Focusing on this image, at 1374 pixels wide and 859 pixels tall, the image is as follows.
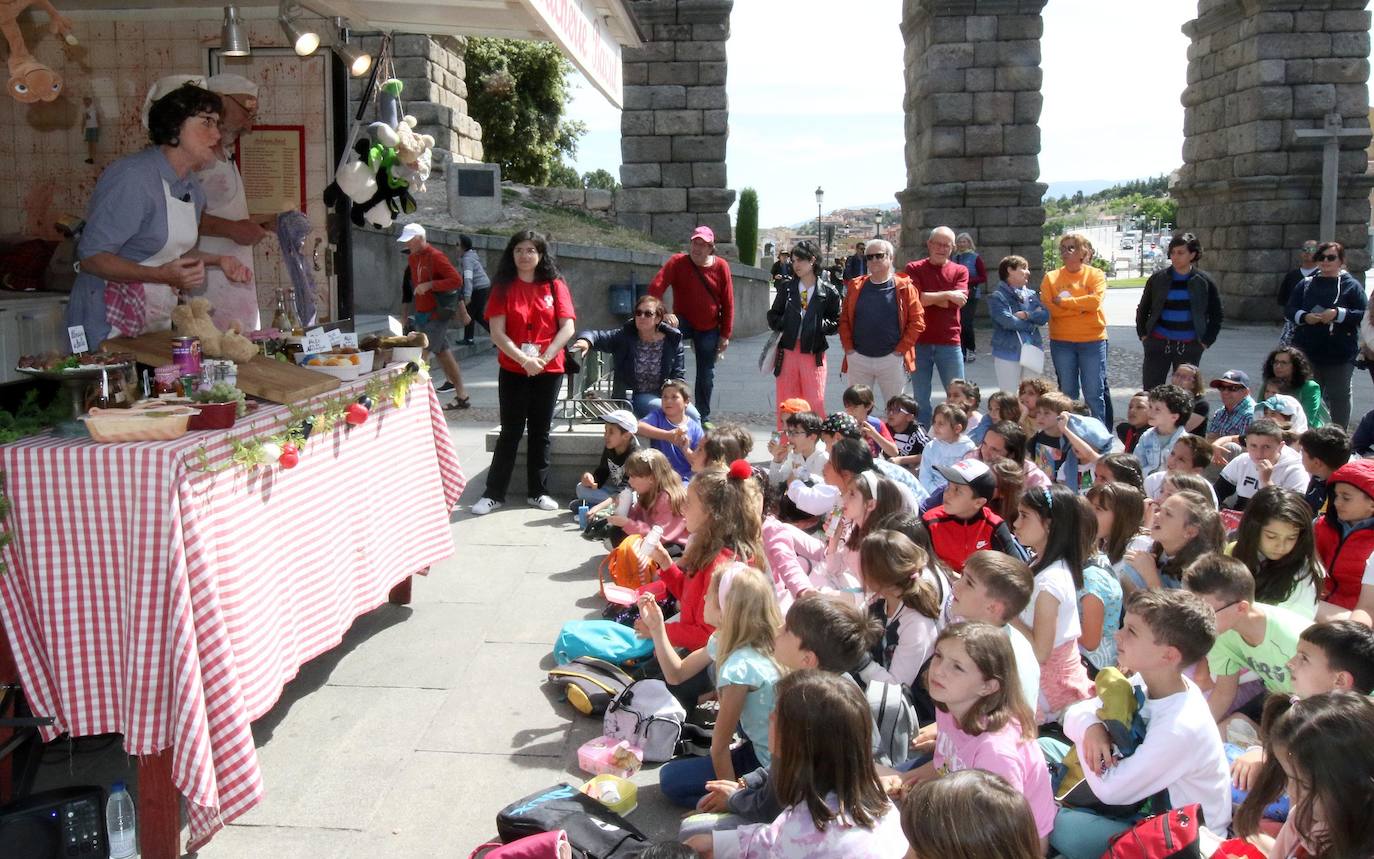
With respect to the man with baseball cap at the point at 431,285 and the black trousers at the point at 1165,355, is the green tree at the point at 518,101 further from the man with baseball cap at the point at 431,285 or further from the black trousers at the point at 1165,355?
the black trousers at the point at 1165,355

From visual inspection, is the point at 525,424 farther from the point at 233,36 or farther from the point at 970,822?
the point at 970,822

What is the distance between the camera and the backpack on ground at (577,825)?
3314 millimetres

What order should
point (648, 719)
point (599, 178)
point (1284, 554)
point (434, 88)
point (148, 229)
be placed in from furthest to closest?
point (599, 178)
point (434, 88)
point (148, 229)
point (1284, 554)
point (648, 719)

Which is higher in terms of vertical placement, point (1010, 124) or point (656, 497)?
point (1010, 124)

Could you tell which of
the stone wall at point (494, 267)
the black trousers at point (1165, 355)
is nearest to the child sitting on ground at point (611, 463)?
the black trousers at point (1165, 355)

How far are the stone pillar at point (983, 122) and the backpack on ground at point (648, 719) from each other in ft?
48.4

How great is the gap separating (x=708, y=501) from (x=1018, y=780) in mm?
1834

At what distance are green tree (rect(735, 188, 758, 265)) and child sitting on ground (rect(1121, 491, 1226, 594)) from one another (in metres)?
20.5

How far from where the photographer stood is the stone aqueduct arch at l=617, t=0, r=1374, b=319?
58.3 ft

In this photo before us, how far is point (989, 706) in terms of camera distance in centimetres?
335

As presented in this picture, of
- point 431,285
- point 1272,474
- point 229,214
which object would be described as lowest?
point 1272,474

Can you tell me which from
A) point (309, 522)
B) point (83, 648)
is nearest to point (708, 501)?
point (309, 522)

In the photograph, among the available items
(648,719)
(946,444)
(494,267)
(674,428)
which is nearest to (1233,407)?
(946,444)

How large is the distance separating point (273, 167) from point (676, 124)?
13.3 metres
